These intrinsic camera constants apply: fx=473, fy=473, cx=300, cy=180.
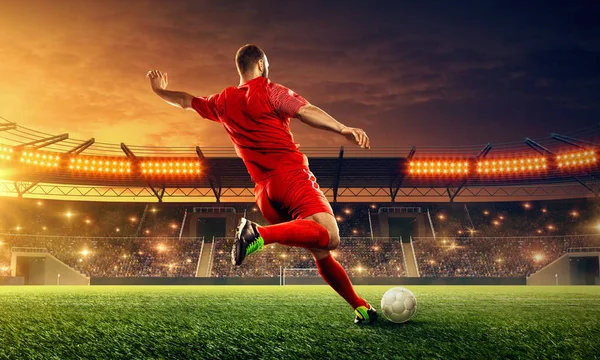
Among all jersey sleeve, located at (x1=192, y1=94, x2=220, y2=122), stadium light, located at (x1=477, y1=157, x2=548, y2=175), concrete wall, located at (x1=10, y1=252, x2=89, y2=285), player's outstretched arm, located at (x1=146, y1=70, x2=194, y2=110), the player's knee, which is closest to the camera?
the player's knee

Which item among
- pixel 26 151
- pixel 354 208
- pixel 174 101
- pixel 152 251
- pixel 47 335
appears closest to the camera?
pixel 47 335

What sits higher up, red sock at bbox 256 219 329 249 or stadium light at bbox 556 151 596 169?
stadium light at bbox 556 151 596 169

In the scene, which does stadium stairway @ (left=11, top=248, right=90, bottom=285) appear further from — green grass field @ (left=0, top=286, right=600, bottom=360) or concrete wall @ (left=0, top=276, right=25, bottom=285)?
green grass field @ (left=0, top=286, right=600, bottom=360)

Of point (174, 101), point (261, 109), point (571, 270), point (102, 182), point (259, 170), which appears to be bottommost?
point (571, 270)

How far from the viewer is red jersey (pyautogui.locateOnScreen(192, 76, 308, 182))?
3.89 metres

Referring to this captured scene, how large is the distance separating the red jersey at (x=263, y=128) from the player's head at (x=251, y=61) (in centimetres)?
9

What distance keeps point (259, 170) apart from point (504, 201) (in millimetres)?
32950

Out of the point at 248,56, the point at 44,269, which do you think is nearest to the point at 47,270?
the point at 44,269

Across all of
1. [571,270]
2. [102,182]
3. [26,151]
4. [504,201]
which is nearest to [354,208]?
[504,201]

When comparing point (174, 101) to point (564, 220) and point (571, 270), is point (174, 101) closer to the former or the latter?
point (571, 270)

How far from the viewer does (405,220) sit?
33.1 meters

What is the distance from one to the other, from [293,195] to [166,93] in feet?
6.12

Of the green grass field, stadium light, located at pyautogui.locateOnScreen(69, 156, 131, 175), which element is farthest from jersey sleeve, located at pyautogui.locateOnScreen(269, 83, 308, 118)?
stadium light, located at pyautogui.locateOnScreen(69, 156, 131, 175)

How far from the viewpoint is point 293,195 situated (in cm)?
380
